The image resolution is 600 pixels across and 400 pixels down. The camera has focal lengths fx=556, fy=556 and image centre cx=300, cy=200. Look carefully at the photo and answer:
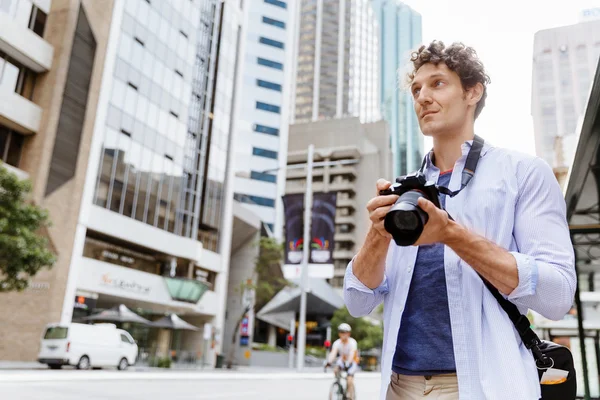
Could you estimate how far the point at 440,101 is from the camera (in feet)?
5.52

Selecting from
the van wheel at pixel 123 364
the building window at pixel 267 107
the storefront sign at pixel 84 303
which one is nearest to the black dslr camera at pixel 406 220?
the van wheel at pixel 123 364

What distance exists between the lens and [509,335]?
1.35m

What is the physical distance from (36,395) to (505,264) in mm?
11553

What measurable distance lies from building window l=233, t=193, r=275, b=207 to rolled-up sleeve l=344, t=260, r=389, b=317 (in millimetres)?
65625

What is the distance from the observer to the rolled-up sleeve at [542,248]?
4.23ft

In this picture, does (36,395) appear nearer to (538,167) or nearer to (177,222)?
(538,167)

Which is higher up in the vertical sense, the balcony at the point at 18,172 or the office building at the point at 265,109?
the office building at the point at 265,109

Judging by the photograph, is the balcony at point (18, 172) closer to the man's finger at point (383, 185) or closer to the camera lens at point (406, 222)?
the man's finger at point (383, 185)

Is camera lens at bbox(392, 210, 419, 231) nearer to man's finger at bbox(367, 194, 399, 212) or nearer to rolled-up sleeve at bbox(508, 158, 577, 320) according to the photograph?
man's finger at bbox(367, 194, 399, 212)

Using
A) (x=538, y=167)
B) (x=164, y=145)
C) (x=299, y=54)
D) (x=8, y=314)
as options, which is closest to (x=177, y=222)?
(x=164, y=145)

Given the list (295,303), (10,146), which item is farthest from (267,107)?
(10,146)

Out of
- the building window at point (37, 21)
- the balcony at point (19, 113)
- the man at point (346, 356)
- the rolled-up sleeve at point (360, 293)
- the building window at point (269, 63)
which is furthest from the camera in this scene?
the building window at point (269, 63)

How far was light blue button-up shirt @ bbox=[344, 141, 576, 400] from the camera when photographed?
130cm

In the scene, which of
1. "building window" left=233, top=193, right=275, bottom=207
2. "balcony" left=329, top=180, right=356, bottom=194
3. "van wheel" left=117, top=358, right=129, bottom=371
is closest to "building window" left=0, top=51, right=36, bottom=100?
"van wheel" left=117, top=358, right=129, bottom=371
